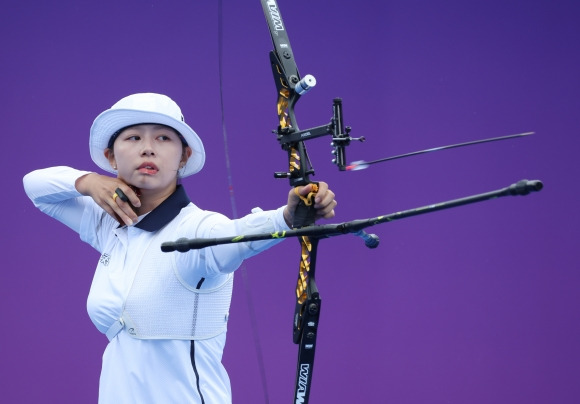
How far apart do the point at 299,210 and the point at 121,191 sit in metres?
0.49

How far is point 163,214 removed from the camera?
1.75 meters

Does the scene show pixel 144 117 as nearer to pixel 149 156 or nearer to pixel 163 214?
pixel 149 156

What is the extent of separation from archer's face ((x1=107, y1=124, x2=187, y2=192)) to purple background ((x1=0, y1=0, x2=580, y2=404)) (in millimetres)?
1163

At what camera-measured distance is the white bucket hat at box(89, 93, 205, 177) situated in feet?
5.67

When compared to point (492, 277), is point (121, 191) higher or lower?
higher

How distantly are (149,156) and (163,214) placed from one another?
127 millimetres

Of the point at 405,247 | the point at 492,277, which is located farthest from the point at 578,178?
the point at 405,247

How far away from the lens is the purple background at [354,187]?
2938 millimetres

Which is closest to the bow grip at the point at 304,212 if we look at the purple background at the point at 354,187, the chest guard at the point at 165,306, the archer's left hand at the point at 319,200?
the archer's left hand at the point at 319,200

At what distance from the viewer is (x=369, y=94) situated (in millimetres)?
2965

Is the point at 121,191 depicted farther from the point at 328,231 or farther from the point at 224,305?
the point at 328,231

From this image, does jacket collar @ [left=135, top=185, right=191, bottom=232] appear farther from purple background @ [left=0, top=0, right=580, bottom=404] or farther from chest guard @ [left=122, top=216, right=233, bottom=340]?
purple background @ [left=0, top=0, right=580, bottom=404]

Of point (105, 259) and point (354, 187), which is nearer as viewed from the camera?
point (105, 259)

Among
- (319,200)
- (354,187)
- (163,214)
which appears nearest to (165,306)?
(163,214)
